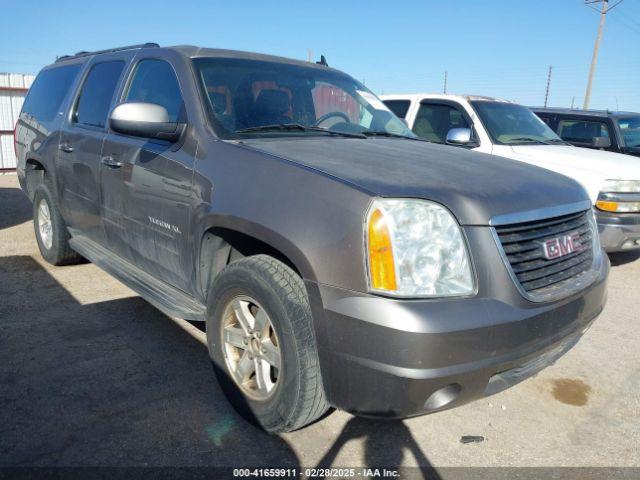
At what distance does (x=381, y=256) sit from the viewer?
1.95m

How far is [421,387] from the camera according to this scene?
192 cm

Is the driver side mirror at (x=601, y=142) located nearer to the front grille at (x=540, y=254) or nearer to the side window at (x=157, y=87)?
the front grille at (x=540, y=254)

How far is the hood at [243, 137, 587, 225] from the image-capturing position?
2064 millimetres

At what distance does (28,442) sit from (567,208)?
2794mm

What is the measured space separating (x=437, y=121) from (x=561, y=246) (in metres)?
4.74

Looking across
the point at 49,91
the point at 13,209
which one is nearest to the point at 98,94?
the point at 49,91

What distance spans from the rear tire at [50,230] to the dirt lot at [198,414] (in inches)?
39.3

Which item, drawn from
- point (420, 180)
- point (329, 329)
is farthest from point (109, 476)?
point (420, 180)

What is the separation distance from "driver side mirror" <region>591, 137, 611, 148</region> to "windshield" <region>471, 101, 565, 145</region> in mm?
1205

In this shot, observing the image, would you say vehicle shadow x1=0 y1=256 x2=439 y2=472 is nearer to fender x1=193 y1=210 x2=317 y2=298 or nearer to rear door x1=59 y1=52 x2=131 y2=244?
fender x1=193 y1=210 x2=317 y2=298

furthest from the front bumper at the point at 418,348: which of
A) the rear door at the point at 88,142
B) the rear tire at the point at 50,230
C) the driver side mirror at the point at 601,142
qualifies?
the driver side mirror at the point at 601,142

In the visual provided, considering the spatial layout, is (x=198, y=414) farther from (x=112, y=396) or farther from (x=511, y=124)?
(x=511, y=124)

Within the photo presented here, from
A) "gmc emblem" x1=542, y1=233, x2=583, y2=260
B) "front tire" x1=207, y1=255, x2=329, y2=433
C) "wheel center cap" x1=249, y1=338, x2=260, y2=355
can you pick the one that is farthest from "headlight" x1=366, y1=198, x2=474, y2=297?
"wheel center cap" x1=249, y1=338, x2=260, y2=355

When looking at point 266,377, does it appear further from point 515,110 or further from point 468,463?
point 515,110
